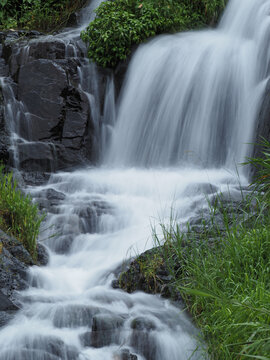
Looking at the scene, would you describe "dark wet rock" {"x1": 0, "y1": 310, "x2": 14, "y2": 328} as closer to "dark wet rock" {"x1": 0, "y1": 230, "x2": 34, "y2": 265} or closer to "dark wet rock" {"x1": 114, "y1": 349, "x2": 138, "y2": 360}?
"dark wet rock" {"x1": 0, "y1": 230, "x2": 34, "y2": 265}

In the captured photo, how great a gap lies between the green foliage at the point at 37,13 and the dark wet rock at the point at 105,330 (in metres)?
8.25

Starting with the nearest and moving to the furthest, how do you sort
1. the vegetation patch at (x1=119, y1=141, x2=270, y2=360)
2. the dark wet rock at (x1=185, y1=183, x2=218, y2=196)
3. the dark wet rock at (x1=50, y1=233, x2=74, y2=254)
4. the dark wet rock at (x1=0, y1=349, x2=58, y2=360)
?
the vegetation patch at (x1=119, y1=141, x2=270, y2=360) < the dark wet rock at (x1=0, y1=349, x2=58, y2=360) < the dark wet rock at (x1=50, y1=233, x2=74, y2=254) < the dark wet rock at (x1=185, y1=183, x2=218, y2=196)

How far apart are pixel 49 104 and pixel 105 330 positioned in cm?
521

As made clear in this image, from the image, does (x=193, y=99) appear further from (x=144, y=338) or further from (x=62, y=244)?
(x=144, y=338)

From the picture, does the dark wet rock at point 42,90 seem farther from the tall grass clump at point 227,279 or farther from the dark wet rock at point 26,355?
the dark wet rock at point 26,355

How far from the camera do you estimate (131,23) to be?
27.1 feet

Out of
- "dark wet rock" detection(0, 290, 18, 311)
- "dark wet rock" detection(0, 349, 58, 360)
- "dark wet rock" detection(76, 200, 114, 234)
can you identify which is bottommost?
"dark wet rock" detection(76, 200, 114, 234)

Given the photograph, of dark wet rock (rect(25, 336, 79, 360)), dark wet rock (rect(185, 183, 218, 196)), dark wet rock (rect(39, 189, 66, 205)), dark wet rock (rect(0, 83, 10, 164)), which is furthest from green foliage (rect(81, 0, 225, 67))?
dark wet rock (rect(25, 336, 79, 360))

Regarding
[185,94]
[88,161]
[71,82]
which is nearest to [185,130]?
[185,94]

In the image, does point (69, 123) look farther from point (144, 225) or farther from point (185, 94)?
point (144, 225)

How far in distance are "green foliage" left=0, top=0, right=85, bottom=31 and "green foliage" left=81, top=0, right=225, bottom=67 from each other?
5.49ft

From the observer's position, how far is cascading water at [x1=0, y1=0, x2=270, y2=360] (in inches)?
120

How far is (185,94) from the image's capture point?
7.61m

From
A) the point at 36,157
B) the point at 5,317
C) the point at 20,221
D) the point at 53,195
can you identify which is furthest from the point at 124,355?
the point at 36,157
